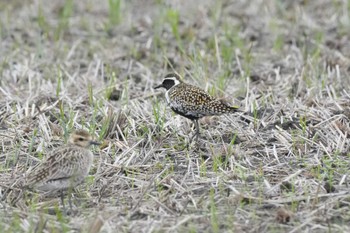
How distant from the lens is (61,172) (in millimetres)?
7809

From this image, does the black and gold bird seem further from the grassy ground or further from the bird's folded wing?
the bird's folded wing

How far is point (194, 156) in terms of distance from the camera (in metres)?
9.08

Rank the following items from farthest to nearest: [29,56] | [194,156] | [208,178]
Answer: [29,56]
[194,156]
[208,178]

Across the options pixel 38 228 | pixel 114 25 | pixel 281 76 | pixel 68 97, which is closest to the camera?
pixel 38 228

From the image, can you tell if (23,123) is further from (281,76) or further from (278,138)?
(281,76)

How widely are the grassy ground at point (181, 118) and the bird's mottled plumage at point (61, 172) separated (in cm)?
21

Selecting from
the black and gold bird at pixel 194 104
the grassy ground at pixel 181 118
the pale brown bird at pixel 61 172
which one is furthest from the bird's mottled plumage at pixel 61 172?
the black and gold bird at pixel 194 104

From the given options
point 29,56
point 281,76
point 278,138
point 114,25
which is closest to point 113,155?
point 278,138

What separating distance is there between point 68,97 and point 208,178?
3370 mm

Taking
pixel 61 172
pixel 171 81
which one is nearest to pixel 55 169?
pixel 61 172

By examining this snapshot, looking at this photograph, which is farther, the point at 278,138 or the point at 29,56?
the point at 29,56

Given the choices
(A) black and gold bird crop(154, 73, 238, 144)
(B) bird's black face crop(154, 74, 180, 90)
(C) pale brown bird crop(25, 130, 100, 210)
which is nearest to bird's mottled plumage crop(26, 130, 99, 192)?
(C) pale brown bird crop(25, 130, 100, 210)

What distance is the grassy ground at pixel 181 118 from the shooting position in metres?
7.56

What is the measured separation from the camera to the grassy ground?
24.8 feet
